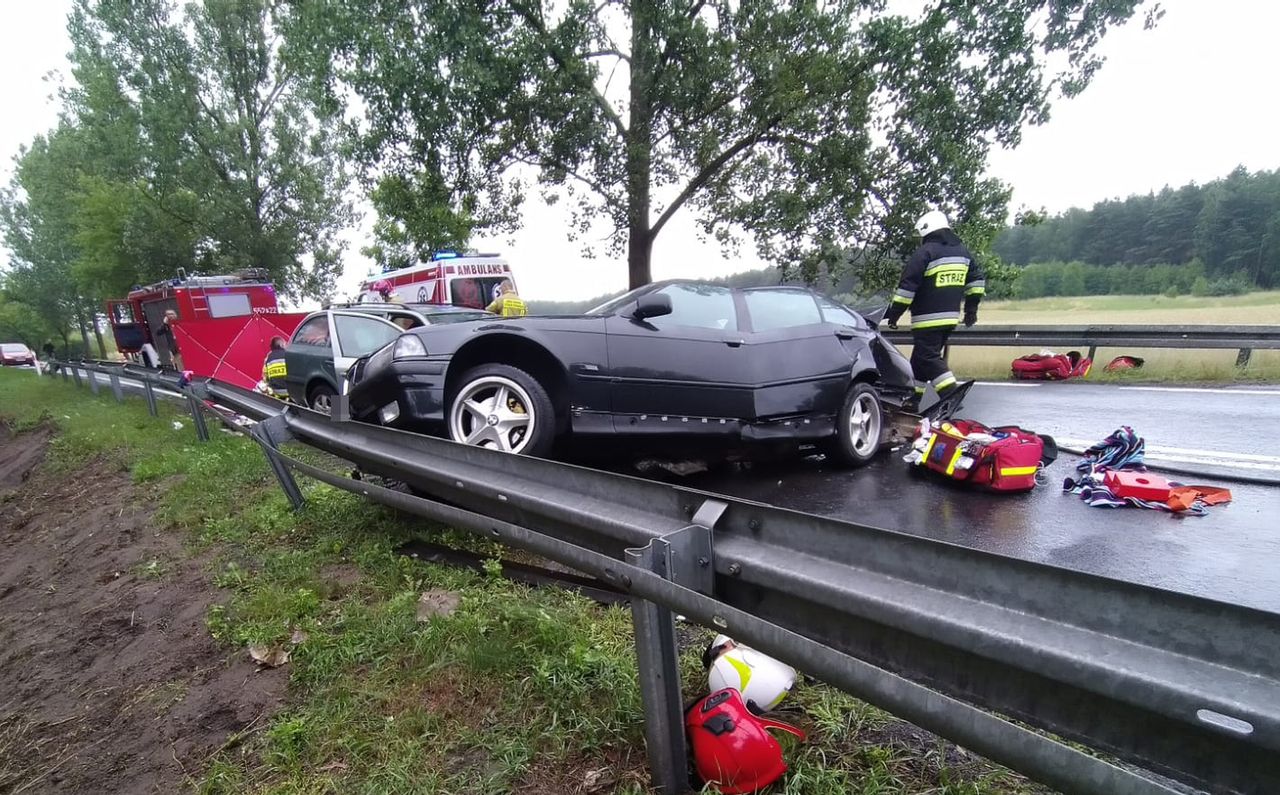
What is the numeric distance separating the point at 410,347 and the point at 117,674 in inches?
88.5

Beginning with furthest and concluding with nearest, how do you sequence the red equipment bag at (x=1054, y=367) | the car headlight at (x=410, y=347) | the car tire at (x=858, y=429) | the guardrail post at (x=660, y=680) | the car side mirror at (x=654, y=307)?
the red equipment bag at (x=1054, y=367), the car tire at (x=858, y=429), the car side mirror at (x=654, y=307), the car headlight at (x=410, y=347), the guardrail post at (x=660, y=680)

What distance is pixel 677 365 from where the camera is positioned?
445 cm

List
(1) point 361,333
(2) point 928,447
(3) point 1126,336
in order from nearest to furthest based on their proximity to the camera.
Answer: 1. (2) point 928,447
2. (1) point 361,333
3. (3) point 1126,336

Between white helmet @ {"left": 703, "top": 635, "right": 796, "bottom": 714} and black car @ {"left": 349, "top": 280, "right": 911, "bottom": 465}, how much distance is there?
7.38 ft

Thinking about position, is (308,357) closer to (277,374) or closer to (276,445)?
(277,374)

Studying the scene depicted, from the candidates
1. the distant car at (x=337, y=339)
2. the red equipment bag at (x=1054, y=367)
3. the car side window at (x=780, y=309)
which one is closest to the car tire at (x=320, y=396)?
the distant car at (x=337, y=339)

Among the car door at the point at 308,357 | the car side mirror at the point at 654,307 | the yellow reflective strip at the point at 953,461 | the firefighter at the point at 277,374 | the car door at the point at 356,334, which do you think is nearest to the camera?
the car side mirror at the point at 654,307

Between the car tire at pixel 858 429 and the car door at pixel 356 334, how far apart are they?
5.39 meters

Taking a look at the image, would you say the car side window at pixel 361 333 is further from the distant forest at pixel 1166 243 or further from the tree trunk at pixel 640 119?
the distant forest at pixel 1166 243

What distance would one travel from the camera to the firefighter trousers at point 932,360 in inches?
248

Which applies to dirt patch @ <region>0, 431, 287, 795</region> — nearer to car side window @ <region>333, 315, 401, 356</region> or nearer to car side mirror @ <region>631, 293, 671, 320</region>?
car side mirror @ <region>631, 293, 671, 320</region>

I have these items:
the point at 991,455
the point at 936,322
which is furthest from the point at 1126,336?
the point at 991,455

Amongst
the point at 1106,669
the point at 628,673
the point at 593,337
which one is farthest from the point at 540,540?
the point at 593,337

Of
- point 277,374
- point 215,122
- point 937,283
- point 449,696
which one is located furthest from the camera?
point 215,122
